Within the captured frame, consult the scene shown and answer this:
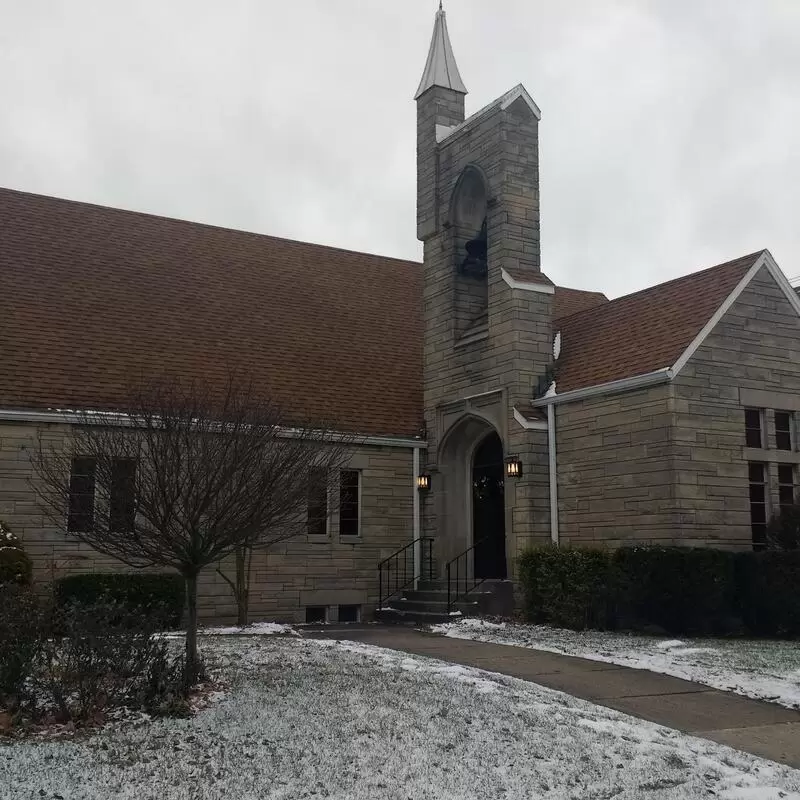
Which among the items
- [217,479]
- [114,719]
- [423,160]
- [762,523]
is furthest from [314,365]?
[114,719]

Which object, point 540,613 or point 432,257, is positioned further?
point 432,257

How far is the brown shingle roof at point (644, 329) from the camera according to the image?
1508 cm

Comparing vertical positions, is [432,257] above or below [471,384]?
above

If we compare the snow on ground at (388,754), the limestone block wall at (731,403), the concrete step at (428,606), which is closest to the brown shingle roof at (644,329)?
the limestone block wall at (731,403)

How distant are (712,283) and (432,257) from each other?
5851mm

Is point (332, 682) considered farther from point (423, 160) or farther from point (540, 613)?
point (423, 160)

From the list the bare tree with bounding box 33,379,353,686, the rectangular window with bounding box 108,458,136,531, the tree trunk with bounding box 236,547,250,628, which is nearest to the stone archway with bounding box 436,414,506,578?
the tree trunk with bounding box 236,547,250,628

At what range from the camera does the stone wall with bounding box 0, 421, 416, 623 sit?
590 inches

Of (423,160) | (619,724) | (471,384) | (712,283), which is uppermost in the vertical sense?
(423,160)

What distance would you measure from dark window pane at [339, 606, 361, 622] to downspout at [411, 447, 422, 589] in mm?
1280

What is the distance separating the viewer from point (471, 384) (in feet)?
59.0

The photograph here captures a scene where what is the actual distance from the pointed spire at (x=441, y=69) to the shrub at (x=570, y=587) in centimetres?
1018

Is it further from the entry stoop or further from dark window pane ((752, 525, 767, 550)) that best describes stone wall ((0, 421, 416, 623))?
dark window pane ((752, 525, 767, 550))

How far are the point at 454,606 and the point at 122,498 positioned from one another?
27.8 feet
